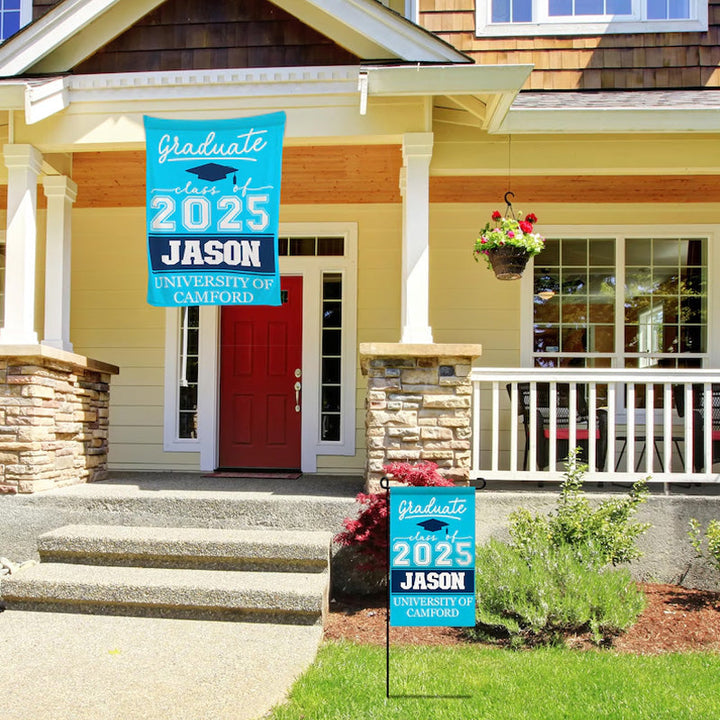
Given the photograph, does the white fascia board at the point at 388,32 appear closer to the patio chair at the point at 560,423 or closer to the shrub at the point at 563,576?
the patio chair at the point at 560,423

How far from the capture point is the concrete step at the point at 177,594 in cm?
424

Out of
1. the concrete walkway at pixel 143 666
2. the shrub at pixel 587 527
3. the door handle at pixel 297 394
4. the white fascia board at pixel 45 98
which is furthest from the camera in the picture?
the door handle at pixel 297 394

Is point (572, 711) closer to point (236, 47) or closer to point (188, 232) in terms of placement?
point (188, 232)

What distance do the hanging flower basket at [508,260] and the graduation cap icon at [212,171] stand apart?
2093 millimetres

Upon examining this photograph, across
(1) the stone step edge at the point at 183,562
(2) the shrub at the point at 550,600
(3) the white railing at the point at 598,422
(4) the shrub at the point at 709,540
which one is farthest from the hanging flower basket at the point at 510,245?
(1) the stone step edge at the point at 183,562

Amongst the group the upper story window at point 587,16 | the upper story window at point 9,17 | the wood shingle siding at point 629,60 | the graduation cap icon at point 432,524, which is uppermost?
the upper story window at point 9,17

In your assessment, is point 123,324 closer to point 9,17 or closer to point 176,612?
point 9,17

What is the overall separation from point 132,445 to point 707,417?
5268 millimetres

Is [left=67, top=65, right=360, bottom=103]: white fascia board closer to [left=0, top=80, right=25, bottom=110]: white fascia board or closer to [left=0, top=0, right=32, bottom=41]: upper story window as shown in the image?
[left=0, top=80, right=25, bottom=110]: white fascia board

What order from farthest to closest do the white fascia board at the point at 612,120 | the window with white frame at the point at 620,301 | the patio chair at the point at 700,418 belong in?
1. the window with white frame at the point at 620,301
2. the patio chair at the point at 700,418
3. the white fascia board at the point at 612,120

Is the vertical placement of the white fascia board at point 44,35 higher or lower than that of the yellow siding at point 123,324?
higher

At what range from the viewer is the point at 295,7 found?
5691 mm

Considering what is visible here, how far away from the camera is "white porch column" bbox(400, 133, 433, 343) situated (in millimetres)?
5391

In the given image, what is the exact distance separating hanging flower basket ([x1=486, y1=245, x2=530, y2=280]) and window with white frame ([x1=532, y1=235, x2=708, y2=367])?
4.44 feet
